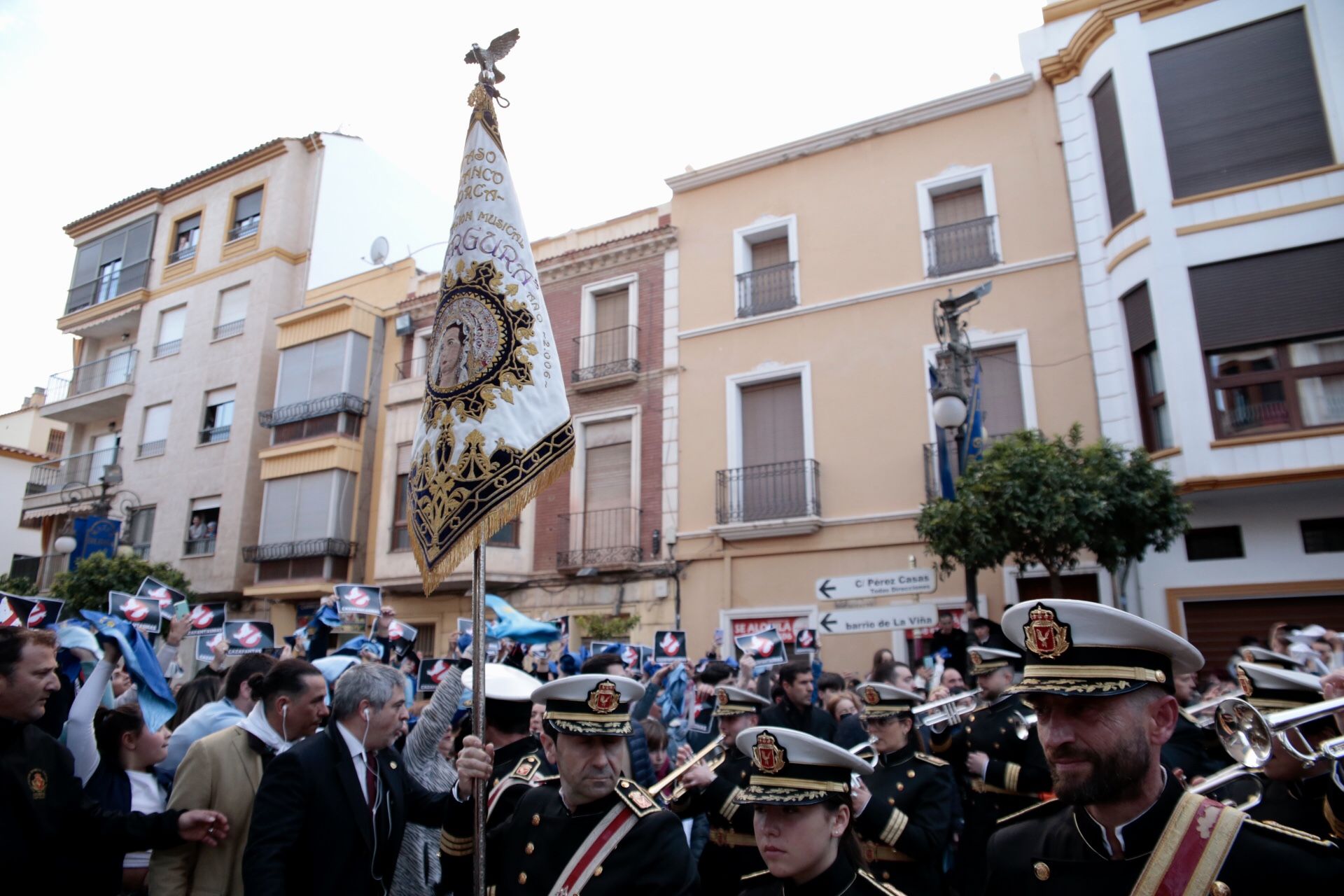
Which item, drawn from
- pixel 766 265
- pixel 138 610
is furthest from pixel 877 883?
pixel 766 265

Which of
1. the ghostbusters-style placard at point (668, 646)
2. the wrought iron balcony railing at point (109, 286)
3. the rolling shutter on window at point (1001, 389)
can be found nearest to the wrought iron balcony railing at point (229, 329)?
the wrought iron balcony railing at point (109, 286)

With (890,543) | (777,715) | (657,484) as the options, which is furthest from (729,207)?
(777,715)

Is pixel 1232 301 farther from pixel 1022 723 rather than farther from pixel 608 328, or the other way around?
pixel 608 328

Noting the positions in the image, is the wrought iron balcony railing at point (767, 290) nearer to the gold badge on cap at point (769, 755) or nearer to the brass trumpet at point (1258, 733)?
the gold badge on cap at point (769, 755)

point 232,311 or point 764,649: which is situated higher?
point 232,311

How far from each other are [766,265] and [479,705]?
1513cm

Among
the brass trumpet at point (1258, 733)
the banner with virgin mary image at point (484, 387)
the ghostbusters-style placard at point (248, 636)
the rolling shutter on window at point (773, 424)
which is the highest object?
the rolling shutter on window at point (773, 424)

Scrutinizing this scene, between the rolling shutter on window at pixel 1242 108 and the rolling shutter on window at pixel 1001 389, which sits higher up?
the rolling shutter on window at pixel 1242 108

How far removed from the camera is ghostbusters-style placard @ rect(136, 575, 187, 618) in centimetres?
898

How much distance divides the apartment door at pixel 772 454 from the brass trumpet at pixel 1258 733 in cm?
1341

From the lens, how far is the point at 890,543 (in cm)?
1491

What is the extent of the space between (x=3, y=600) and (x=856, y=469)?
474 inches

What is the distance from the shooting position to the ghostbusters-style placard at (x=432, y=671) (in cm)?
910

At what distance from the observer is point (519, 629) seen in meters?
11.5
